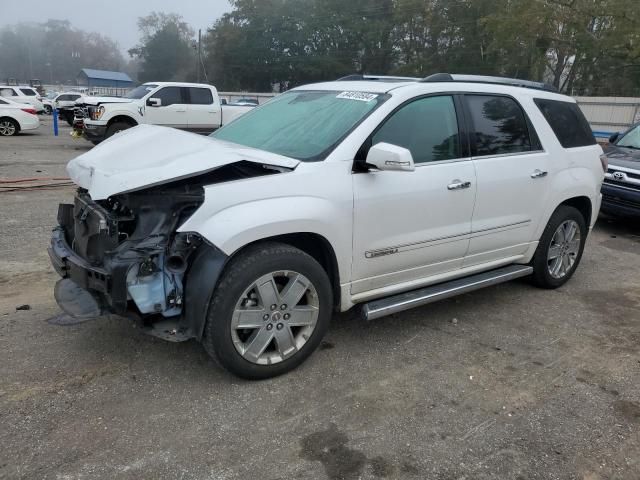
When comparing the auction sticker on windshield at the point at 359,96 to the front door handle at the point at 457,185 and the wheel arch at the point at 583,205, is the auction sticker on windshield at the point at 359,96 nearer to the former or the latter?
the front door handle at the point at 457,185

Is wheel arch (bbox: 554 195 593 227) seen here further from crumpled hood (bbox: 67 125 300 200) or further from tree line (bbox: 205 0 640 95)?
tree line (bbox: 205 0 640 95)

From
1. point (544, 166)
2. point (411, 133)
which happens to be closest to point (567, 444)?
point (411, 133)

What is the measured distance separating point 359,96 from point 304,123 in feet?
1.42

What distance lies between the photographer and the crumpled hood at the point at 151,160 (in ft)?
9.73

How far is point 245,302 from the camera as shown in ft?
10.3

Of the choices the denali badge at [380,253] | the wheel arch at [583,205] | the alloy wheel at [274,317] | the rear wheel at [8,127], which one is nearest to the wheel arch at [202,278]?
the alloy wheel at [274,317]

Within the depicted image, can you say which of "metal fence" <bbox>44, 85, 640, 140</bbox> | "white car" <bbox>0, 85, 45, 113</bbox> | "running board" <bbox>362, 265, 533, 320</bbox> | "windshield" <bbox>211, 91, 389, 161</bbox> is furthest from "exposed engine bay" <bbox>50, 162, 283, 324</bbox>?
"white car" <bbox>0, 85, 45, 113</bbox>

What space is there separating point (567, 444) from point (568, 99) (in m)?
3.40

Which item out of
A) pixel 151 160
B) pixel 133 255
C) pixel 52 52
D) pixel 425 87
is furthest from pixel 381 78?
pixel 52 52

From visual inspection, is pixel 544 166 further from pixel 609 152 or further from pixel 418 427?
pixel 609 152

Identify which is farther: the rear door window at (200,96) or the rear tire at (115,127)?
the rear door window at (200,96)

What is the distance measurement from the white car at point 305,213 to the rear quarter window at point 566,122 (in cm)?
17

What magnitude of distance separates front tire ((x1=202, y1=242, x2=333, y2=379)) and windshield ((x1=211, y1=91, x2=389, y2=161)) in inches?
27.6

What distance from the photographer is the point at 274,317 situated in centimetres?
323
